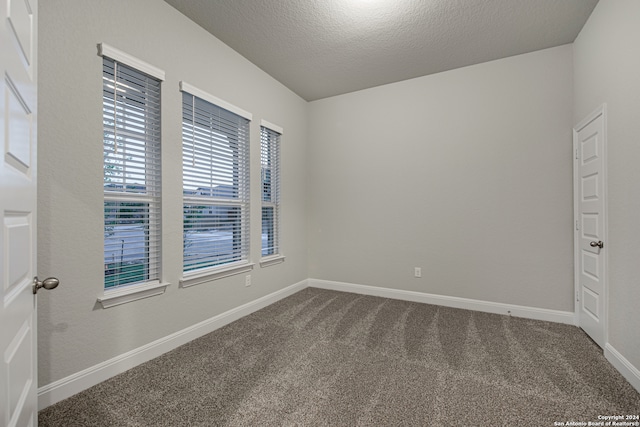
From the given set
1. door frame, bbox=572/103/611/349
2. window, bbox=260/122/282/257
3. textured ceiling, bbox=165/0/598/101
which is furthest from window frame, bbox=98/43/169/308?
door frame, bbox=572/103/611/349

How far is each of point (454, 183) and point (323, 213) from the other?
1.92 metres

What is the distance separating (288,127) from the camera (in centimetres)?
418

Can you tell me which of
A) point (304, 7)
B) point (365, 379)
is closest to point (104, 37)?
point (304, 7)

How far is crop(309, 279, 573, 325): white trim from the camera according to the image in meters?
3.11

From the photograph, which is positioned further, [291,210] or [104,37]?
[291,210]

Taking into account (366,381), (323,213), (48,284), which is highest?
(323,213)

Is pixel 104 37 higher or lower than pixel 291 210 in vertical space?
higher

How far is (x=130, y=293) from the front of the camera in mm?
2174

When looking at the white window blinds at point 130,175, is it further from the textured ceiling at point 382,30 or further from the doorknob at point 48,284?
the doorknob at point 48,284

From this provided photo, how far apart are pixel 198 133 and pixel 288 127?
1.62 metres

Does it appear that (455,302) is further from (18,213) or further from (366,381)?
(18,213)

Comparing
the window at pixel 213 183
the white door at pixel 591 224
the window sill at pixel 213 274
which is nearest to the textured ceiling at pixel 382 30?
the window at pixel 213 183

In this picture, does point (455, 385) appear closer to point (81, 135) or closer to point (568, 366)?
point (568, 366)

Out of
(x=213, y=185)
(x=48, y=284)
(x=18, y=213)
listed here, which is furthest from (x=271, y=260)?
(x=18, y=213)
